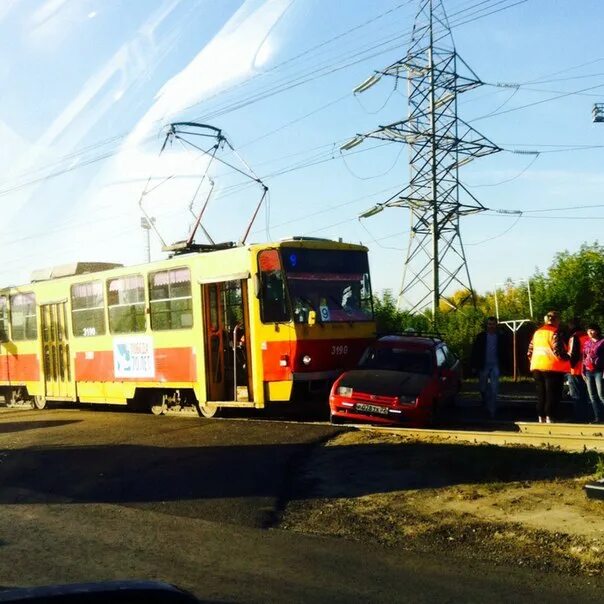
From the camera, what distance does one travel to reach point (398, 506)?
806 cm

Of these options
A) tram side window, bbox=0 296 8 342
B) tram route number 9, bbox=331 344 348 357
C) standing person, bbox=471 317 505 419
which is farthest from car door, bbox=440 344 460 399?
tram side window, bbox=0 296 8 342

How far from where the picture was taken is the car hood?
543 inches

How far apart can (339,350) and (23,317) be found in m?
10.2

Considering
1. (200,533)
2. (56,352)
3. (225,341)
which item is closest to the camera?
(200,533)

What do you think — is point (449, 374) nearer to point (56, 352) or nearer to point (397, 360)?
point (397, 360)

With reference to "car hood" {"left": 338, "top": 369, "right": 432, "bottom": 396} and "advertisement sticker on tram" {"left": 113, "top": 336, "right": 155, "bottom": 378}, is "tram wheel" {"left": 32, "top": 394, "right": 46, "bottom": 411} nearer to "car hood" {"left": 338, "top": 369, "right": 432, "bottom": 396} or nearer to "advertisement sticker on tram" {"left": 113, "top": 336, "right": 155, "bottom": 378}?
"advertisement sticker on tram" {"left": 113, "top": 336, "right": 155, "bottom": 378}

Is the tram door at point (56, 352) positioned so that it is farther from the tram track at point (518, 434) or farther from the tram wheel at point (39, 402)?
the tram track at point (518, 434)

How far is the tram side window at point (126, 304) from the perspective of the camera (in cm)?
1731

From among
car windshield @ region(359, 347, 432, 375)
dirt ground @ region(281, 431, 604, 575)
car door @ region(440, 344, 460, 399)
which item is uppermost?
car windshield @ region(359, 347, 432, 375)

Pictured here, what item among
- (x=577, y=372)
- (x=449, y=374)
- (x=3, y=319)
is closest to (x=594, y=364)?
(x=577, y=372)

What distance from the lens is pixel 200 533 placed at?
7.27 metres

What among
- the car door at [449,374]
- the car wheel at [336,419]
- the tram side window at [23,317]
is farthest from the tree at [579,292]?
the tram side window at [23,317]

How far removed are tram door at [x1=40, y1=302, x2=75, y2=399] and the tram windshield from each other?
7.44 metres

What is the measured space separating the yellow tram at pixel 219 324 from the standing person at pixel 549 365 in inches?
144
